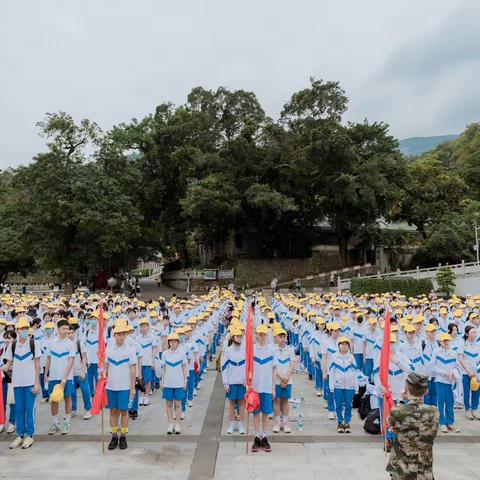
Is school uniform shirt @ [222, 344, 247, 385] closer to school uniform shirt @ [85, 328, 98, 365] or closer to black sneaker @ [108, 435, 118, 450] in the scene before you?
black sneaker @ [108, 435, 118, 450]

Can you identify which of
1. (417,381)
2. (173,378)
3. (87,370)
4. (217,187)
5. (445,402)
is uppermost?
(217,187)

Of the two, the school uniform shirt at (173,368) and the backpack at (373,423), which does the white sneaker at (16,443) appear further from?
the backpack at (373,423)

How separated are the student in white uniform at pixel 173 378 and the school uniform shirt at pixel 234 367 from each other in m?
0.69

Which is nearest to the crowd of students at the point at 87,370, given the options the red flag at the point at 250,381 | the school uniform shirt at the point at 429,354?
the red flag at the point at 250,381

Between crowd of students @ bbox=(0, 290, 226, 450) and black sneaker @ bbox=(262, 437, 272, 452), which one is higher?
crowd of students @ bbox=(0, 290, 226, 450)

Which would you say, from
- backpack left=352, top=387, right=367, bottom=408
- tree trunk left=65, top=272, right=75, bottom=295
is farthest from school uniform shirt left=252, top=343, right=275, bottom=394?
tree trunk left=65, top=272, right=75, bottom=295

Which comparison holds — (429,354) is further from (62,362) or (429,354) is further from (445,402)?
(62,362)

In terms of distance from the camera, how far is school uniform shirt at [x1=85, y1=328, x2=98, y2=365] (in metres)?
10.1

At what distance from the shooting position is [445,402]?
8.46 m

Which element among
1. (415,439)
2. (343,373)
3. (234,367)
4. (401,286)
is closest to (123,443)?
(234,367)

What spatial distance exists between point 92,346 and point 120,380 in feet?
9.68

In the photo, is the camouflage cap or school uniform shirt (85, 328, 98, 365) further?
school uniform shirt (85, 328, 98, 365)

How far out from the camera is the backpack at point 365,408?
355 inches

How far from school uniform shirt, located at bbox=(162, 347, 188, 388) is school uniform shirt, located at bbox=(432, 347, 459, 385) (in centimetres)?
418
